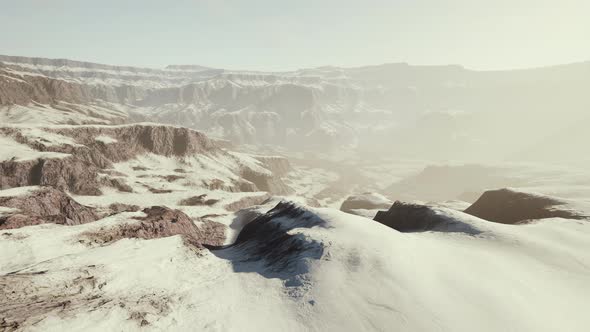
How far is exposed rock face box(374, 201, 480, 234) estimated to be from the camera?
24.0 metres

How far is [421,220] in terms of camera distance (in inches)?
1140

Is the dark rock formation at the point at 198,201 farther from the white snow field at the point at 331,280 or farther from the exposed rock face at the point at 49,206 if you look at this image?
the white snow field at the point at 331,280

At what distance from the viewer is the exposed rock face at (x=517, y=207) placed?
98.0ft

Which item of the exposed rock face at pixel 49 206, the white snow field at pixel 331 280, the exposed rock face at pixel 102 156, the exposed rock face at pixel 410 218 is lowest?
the exposed rock face at pixel 102 156

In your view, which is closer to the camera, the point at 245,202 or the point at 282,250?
the point at 282,250

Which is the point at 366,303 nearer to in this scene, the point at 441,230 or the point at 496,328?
→ the point at 496,328

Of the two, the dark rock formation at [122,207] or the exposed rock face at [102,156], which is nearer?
the dark rock formation at [122,207]

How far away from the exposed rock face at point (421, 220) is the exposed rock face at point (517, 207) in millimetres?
8762

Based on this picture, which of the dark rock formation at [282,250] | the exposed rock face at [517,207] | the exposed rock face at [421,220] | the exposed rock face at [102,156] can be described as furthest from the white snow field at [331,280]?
the exposed rock face at [102,156]

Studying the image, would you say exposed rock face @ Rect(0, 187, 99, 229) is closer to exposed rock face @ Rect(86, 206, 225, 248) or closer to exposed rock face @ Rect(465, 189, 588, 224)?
exposed rock face @ Rect(86, 206, 225, 248)

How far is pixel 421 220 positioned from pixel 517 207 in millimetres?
15381

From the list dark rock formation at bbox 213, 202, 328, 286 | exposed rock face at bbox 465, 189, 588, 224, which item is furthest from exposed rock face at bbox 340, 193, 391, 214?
dark rock formation at bbox 213, 202, 328, 286

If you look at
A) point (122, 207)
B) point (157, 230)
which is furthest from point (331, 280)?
point (122, 207)

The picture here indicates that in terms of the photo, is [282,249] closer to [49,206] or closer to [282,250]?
[282,250]
